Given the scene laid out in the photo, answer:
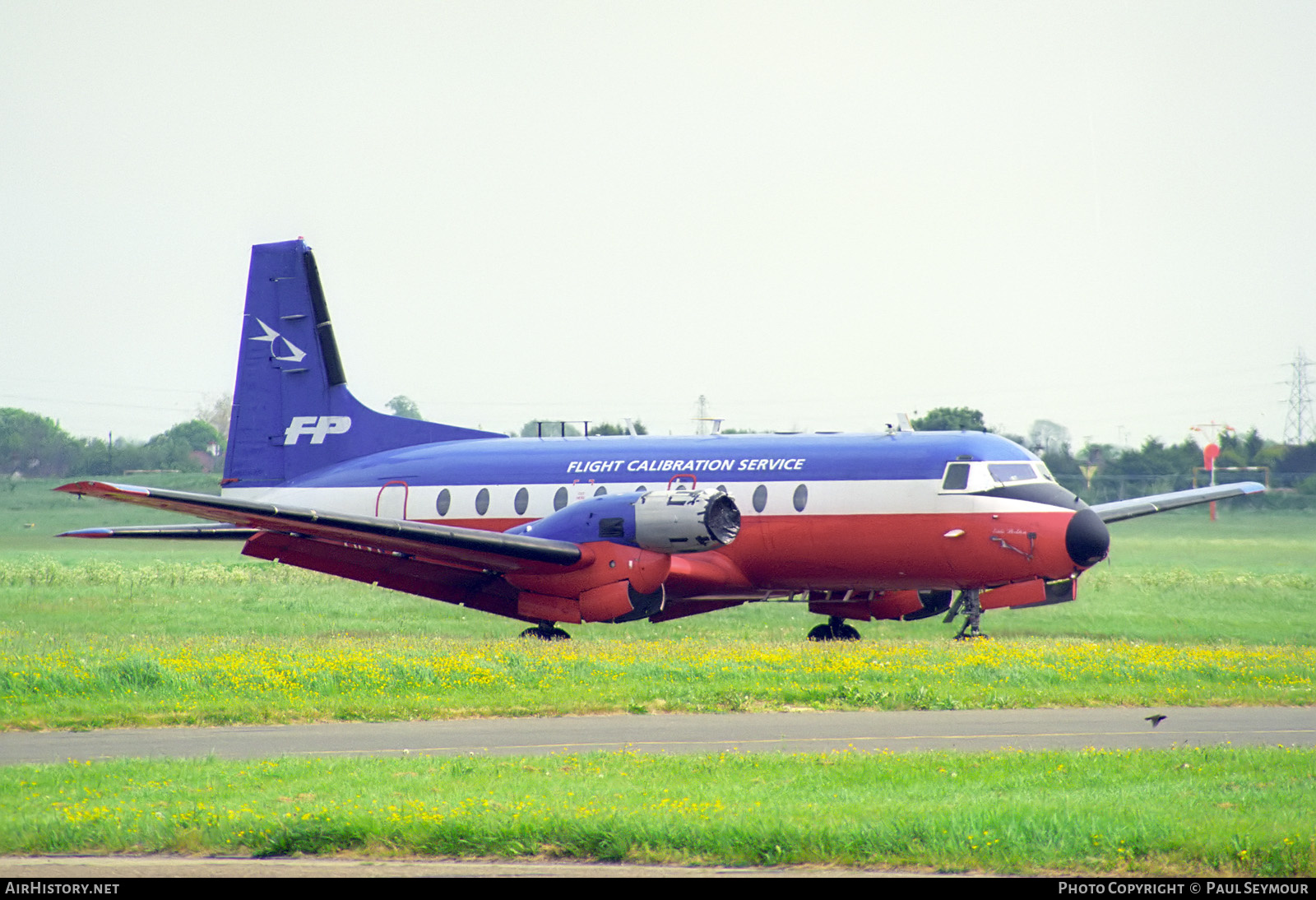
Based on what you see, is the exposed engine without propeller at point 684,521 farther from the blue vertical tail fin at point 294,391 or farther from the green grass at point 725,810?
the green grass at point 725,810

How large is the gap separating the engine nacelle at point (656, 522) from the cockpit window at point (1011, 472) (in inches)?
173

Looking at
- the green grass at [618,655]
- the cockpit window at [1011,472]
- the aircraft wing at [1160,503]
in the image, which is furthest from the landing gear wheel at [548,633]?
the aircraft wing at [1160,503]

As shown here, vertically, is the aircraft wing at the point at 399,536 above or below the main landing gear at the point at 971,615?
A: above

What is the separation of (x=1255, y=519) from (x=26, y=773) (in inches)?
1579

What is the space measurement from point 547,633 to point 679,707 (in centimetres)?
843

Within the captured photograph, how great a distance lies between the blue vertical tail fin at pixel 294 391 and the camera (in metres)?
29.5

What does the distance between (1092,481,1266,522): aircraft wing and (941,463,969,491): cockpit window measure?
3.86 meters

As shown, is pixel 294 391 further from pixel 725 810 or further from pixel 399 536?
pixel 725 810

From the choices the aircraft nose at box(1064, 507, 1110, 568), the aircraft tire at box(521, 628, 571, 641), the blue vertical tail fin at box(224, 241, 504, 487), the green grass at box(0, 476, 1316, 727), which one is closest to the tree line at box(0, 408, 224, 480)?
the green grass at box(0, 476, 1316, 727)

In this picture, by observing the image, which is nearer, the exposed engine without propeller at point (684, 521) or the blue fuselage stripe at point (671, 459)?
the exposed engine without propeller at point (684, 521)

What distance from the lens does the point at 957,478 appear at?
78.2ft

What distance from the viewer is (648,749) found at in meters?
13.7
